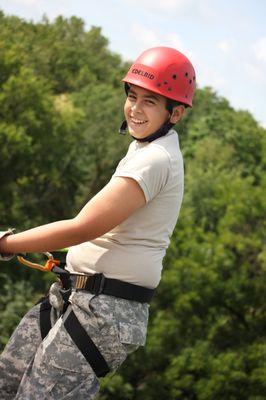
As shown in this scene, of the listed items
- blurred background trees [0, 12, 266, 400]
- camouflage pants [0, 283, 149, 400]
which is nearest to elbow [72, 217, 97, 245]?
camouflage pants [0, 283, 149, 400]

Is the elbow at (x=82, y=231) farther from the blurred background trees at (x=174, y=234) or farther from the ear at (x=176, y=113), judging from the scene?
the blurred background trees at (x=174, y=234)

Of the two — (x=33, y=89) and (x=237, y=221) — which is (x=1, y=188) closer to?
(x=33, y=89)

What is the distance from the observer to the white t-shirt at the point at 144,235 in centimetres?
358

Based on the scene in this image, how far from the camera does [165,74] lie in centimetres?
371

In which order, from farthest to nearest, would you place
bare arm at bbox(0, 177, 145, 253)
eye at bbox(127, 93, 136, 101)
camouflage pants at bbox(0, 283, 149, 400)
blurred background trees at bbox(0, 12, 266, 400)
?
blurred background trees at bbox(0, 12, 266, 400) < eye at bbox(127, 93, 136, 101) < camouflage pants at bbox(0, 283, 149, 400) < bare arm at bbox(0, 177, 145, 253)

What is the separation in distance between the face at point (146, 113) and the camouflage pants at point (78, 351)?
85cm

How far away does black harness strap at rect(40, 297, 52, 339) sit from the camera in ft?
12.8

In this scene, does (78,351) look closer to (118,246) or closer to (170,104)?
(118,246)

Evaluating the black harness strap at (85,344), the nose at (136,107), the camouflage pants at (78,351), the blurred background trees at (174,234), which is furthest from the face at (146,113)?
the blurred background trees at (174,234)

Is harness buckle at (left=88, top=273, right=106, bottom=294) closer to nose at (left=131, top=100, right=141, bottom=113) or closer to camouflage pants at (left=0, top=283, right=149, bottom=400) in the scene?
Answer: camouflage pants at (left=0, top=283, right=149, bottom=400)

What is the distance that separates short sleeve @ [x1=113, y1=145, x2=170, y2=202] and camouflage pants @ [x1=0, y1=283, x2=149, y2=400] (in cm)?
58

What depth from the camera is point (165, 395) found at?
25.9 metres

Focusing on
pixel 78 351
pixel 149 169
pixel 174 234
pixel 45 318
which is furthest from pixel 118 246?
pixel 174 234

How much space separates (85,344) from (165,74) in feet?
4.50
